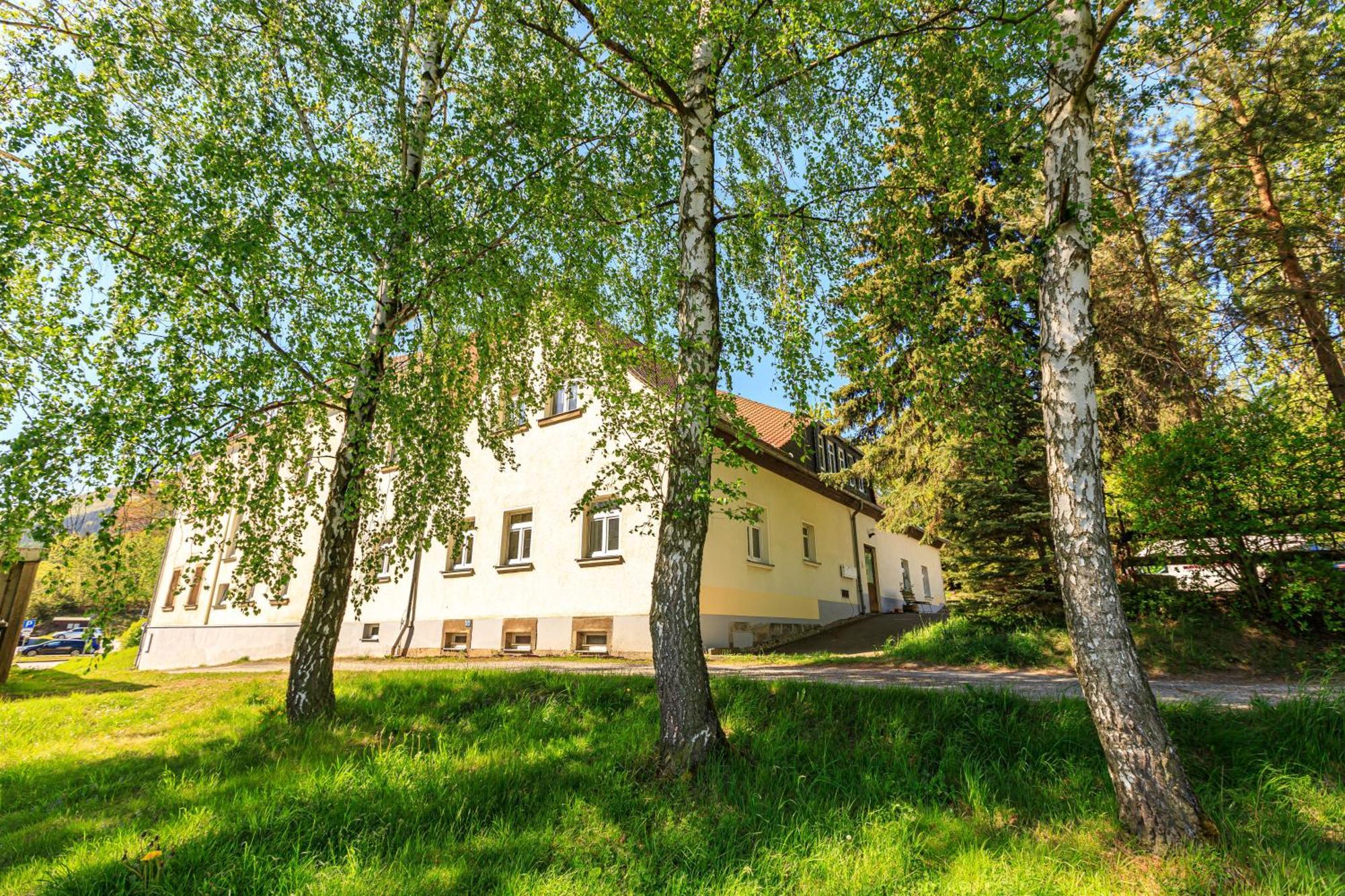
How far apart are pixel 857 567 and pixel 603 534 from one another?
10.2 m

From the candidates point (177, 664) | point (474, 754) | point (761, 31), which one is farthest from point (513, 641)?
point (177, 664)

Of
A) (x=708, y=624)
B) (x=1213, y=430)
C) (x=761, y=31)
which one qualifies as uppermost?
(x=761, y=31)

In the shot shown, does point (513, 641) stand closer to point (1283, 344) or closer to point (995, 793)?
point (995, 793)

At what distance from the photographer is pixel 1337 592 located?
6.83 metres

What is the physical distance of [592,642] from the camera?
1188 cm

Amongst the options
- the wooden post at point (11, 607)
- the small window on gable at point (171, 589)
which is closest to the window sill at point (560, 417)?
the wooden post at point (11, 607)

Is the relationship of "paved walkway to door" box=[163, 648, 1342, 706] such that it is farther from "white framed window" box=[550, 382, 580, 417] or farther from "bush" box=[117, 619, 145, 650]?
"bush" box=[117, 619, 145, 650]

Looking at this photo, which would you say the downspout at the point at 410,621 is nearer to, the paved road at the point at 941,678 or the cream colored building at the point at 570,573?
the cream colored building at the point at 570,573

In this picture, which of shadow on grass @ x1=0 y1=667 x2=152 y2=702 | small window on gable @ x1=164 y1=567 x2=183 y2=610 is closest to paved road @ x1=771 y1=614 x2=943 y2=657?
shadow on grass @ x1=0 y1=667 x2=152 y2=702

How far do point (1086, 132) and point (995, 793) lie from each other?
14.1 feet

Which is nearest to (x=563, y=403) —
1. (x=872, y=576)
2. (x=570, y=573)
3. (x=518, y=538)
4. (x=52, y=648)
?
(x=518, y=538)

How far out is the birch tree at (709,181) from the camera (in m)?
4.36

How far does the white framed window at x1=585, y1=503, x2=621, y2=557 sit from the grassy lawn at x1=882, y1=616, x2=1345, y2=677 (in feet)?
18.7

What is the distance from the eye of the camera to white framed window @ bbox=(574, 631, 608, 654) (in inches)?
460
